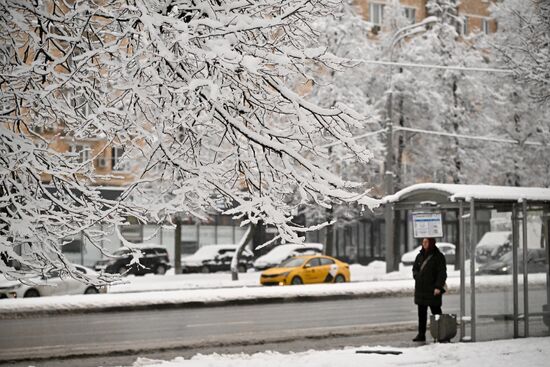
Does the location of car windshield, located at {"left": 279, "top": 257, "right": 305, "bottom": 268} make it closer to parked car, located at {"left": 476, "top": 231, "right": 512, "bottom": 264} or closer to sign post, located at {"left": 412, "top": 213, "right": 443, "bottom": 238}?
parked car, located at {"left": 476, "top": 231, "right": 512, "bottom": 264}

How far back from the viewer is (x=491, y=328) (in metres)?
13.9

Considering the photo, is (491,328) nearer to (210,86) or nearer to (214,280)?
(210,86)

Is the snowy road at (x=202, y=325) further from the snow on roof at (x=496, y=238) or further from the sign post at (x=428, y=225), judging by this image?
the sign post at (x=428, y=225)

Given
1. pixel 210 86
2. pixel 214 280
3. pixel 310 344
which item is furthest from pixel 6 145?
pixel 214 280

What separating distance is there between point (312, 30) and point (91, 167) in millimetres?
2598

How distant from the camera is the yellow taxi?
3147 centimetres

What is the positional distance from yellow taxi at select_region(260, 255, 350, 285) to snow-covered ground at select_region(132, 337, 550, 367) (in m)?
19.1

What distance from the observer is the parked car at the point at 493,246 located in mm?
14117

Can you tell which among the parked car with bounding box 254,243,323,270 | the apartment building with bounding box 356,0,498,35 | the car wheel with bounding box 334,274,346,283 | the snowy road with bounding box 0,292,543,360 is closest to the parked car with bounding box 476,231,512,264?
the snowy road with bounding box 0,292,543,360

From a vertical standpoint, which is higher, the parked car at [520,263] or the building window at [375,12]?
the building window at [375,12]

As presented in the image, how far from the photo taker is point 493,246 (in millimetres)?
14750

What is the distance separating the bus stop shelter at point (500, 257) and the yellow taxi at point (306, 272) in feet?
55.2

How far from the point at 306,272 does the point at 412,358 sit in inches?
822

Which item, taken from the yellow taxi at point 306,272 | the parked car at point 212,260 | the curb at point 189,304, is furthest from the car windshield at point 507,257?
the parked car at point 212,260
